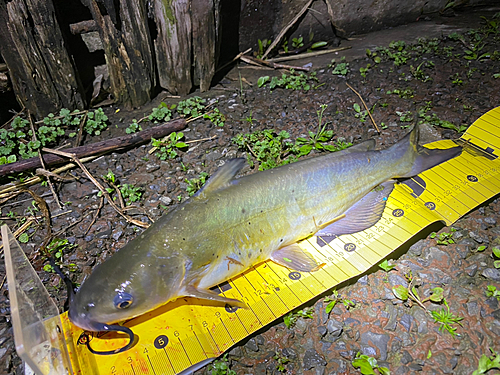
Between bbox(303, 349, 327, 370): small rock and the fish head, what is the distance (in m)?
1.11

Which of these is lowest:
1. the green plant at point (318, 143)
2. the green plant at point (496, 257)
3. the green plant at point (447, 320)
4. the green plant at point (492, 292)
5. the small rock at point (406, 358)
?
the small rock at point (406, 358)

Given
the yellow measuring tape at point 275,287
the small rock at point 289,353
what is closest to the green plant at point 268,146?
the yellow measuring tape at point 275,287

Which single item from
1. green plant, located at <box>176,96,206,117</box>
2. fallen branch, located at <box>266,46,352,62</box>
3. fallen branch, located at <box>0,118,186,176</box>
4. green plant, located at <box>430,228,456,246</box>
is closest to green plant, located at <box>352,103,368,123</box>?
fallen branch, located at <box>266,46,352,62</box>

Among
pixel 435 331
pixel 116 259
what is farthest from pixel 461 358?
pixel 116 259

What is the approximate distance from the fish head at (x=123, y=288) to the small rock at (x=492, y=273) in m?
2.52

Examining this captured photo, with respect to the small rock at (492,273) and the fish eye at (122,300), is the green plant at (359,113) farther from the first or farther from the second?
the fish eye at (122,300)

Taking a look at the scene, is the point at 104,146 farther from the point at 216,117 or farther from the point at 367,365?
the point at 367,365

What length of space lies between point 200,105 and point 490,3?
658 cm

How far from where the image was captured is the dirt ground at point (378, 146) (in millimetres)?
2404

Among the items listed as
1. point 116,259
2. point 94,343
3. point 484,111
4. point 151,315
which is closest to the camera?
point 116,259

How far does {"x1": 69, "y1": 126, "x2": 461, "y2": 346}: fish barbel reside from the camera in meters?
2.16

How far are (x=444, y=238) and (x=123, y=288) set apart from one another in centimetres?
273

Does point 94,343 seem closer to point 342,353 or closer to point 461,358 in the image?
point 342,353

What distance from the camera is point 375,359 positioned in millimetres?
2354
